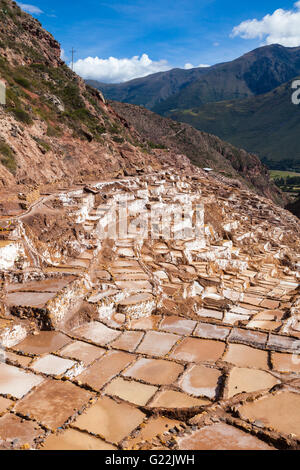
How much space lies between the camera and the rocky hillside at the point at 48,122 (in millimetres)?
19312

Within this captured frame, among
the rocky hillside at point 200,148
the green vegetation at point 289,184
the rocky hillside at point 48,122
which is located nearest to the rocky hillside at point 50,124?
the rocky hillside at point 48,122

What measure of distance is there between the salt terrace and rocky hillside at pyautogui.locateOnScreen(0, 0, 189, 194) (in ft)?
11.2

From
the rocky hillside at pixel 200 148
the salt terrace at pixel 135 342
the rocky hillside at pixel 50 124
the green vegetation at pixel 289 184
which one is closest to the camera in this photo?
the salt terrace at pixel 135 342

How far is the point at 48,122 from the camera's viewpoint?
26234 millimetres

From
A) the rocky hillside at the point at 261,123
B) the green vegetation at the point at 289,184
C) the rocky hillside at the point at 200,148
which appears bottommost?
the green vegetation at the point at 289,184

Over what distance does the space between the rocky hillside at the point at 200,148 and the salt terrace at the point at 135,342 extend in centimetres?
3971

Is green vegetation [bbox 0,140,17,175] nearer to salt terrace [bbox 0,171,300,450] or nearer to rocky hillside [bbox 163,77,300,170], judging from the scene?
salt terrace [bbox 0,171,300,450]

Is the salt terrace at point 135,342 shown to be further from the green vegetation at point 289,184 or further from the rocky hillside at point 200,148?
the green vegetation at point 289,184

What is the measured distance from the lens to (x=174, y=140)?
5800 centimetres

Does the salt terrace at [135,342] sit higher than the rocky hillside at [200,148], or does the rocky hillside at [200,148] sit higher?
the rocky hillside at [200,148]

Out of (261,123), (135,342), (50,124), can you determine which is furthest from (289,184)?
(135,342)

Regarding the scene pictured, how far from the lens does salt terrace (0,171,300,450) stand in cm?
562

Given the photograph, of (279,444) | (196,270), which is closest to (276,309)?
(196,270)

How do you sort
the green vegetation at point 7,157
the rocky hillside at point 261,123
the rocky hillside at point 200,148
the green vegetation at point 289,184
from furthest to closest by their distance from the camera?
the rocky hillside at point 261,123 → the green vegetation at point 289,184 → the rocky hillside at point 200,148 → the green vegetation at point 7,157
